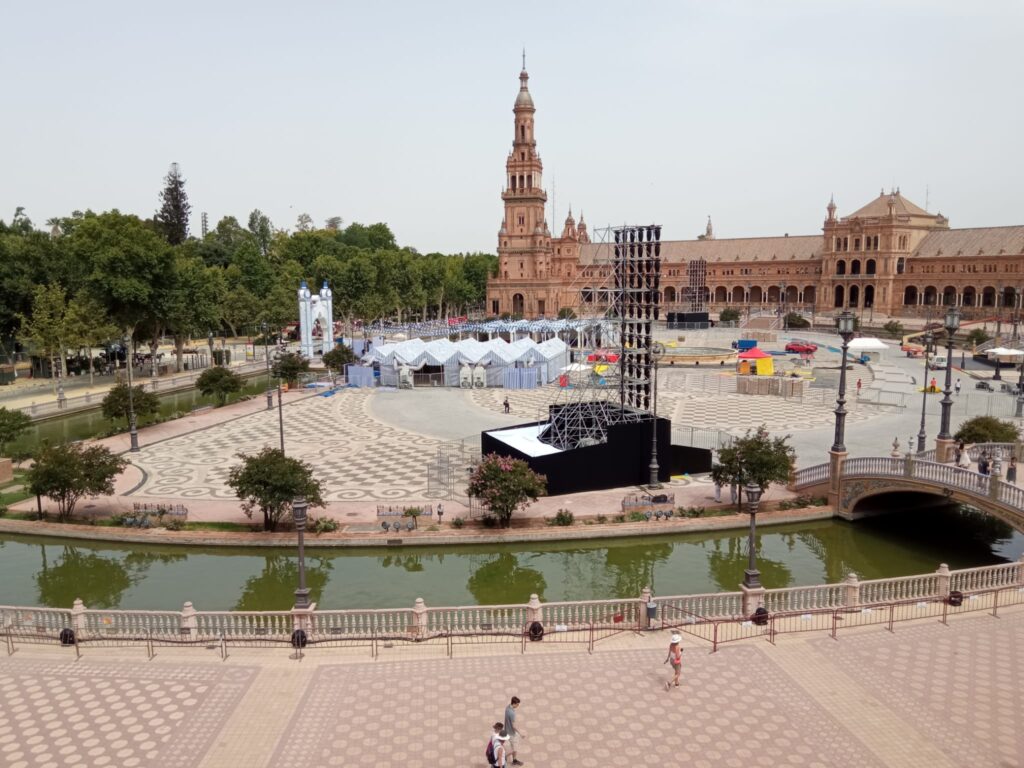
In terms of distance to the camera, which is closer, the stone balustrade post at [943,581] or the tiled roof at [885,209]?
the stone balustrade post at [943,581]

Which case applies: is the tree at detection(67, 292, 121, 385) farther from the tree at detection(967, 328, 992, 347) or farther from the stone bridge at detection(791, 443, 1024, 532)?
the tree at detection(967, 328, 992, 347)

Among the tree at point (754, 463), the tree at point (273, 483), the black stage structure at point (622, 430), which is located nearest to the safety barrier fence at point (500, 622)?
the tree at point (273, 483)

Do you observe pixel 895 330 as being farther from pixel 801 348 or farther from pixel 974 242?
pixel 974 242

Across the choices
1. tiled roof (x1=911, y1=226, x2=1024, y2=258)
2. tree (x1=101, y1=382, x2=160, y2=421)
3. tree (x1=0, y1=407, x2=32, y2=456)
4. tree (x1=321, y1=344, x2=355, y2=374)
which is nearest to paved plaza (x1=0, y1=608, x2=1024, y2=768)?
tree (x1=0, y1=407, x2=32, y2=456)

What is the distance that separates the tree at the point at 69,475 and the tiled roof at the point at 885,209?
367 feet

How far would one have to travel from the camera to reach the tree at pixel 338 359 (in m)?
60.7

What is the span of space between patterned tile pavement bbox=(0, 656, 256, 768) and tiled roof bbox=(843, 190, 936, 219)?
118 meters

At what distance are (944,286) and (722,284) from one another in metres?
34.4

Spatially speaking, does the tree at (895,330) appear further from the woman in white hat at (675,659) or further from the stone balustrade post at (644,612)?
the woman in white hat at (675,659)

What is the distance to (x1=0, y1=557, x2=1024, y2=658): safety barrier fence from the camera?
640 inches

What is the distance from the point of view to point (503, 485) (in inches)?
976

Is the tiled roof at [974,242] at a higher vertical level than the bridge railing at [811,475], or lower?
higher

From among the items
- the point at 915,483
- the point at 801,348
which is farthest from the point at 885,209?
Answer: the point at 915,483

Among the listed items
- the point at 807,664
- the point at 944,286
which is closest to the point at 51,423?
the point at 807,664
